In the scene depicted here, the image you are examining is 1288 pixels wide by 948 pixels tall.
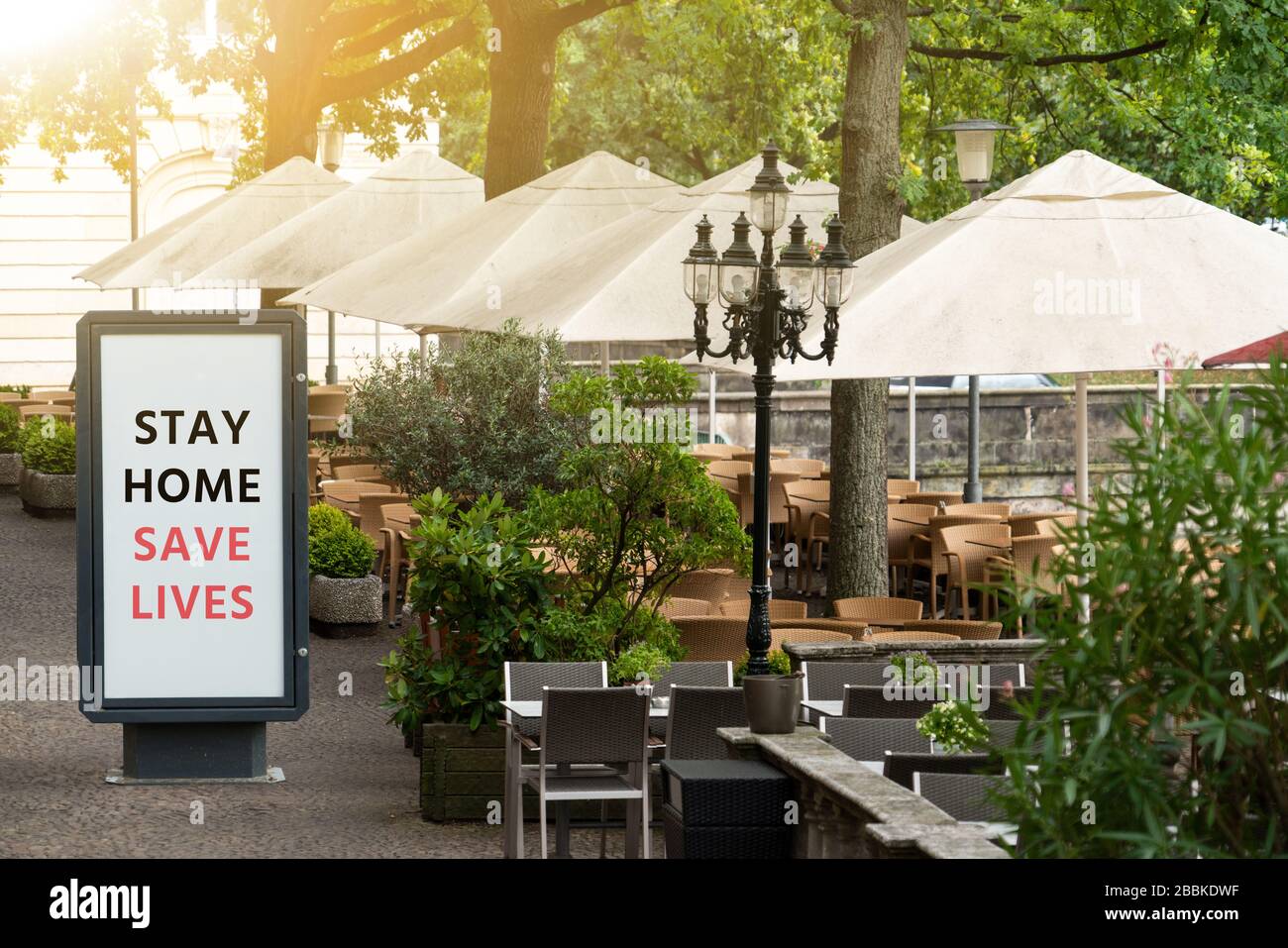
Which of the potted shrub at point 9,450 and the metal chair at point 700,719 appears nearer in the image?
the metal chair at point 700,719

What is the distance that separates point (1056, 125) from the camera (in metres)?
18.1

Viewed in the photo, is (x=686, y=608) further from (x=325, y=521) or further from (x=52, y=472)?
(x=52, y=472)

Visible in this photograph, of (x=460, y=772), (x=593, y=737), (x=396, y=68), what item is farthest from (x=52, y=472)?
(x=593, y=737)

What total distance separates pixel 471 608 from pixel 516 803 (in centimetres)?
151

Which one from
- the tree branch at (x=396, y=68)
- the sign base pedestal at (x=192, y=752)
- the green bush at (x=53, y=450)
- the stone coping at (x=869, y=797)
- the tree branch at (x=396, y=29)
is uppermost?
the tree branch at (x=396, y=29)

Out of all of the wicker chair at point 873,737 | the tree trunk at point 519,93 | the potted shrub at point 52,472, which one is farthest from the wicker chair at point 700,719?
the potted shrub at point 52,472

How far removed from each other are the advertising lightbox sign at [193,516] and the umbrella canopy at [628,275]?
361cm

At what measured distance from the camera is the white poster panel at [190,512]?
9375 millimetres

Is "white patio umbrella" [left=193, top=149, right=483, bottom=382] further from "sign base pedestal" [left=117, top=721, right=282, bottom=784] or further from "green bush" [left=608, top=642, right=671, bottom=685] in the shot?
"green bush" [left=608, top=642, right=671, bottom=685]

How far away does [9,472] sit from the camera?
2489cm

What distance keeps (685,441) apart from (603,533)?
0.69 meters

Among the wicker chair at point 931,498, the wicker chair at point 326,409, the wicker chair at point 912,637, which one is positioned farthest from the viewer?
the wicker chair at point 326,409

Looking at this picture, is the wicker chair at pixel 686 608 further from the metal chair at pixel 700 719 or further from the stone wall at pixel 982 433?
the stone wall at pixel 982 433

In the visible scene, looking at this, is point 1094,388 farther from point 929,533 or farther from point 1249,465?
point 1249,465
